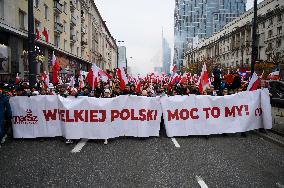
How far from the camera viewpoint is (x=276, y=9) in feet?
161

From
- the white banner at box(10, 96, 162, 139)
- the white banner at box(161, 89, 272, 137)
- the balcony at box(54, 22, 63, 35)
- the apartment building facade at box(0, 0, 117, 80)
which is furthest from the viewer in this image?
the balcony at box(54, 22, 63, 35)

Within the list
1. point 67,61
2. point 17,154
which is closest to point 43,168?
point 17,154

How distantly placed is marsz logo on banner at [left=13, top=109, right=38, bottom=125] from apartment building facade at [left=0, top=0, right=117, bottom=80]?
34.2ft

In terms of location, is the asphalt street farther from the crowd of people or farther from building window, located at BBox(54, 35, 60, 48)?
building window, located at BBox(54, 35, 60, 48)

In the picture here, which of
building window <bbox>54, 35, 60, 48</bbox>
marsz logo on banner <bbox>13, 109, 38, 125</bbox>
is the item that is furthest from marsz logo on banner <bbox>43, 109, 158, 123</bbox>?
building window <bbox>54, 35, 60, 48</bbox>

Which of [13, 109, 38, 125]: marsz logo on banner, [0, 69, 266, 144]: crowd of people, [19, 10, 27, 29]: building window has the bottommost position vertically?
[13, 109, 38, 125]: marsz logo on banner

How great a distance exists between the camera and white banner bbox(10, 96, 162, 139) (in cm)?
909

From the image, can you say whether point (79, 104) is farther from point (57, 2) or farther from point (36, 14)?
point (57, 2)

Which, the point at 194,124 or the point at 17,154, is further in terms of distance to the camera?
the point at 194,124

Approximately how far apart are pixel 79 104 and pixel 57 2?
1031 inches

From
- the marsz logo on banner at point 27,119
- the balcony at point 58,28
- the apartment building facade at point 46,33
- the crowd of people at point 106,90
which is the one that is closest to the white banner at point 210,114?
the crowd of people at point 106,90

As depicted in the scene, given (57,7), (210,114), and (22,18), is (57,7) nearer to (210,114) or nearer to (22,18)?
(22,18)

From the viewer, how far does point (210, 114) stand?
32.0 feet

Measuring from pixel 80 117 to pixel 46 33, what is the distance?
41.8 ft
